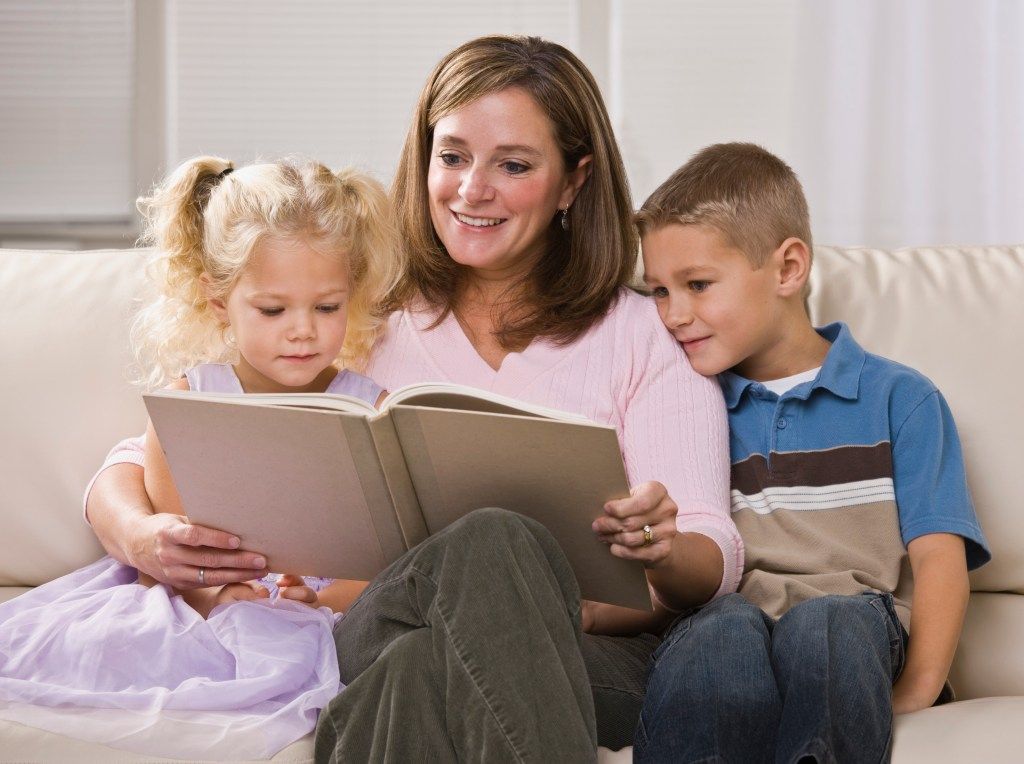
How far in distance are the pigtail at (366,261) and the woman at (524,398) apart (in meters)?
0.03

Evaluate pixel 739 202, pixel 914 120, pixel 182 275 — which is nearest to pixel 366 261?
pixel 182 275

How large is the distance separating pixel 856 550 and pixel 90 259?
1256 millimetres

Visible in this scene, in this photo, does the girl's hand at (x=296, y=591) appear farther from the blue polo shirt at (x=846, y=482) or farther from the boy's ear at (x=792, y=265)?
the boy's ear at (x=792, y=265)

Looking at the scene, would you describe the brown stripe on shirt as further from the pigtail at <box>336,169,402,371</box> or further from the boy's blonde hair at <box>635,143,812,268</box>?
the pigtail at <box>336,169,402,371</box>

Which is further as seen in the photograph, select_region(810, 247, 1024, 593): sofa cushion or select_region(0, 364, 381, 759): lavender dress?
select_region(810, 247, 1024, 593): sofa cushion

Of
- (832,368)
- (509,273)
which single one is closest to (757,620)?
(832,368)

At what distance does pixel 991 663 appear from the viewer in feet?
4.98

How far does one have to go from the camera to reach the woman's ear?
1643mm

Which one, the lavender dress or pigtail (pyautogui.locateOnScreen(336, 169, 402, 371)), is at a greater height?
pigtail (pyautogui.locateOnScreen(336, 169, 402, 371))

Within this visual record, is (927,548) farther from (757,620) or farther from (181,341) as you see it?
(181,341)

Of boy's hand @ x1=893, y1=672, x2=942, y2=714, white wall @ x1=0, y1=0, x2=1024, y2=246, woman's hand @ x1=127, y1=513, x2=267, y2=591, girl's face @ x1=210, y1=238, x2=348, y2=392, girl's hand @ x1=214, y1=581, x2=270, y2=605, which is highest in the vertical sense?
white wall @ x1=0, y1=0, x2=1024, y2=246

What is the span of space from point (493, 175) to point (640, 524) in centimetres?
60

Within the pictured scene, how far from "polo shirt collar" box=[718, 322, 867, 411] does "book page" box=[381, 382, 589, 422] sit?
484 mm

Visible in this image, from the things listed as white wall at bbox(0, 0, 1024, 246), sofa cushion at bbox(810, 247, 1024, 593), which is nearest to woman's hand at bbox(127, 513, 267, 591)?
sofa cushion at bbox(810, 247, 1024, 593)
